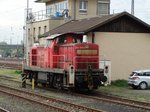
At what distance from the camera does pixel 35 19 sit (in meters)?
→ 48.7

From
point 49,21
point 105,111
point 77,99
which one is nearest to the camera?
point 105,111

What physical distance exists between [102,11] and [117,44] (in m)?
16.9

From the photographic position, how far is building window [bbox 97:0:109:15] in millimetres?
48312

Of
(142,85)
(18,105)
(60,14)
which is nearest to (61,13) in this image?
(60,14)

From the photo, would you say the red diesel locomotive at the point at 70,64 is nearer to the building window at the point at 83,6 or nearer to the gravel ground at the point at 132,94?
the gravel ground at the point at 132,94

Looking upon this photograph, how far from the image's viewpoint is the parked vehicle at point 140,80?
27.9m

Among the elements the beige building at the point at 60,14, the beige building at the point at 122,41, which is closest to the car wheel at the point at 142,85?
the beige building at the point at 122,41

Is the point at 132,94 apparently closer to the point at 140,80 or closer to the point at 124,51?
the point at 140,80

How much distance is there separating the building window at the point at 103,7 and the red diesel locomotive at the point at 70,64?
2237 cm

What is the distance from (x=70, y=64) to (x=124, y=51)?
34.1 ft

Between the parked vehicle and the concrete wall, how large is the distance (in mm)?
3703

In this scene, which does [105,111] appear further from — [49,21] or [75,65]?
[49,21]

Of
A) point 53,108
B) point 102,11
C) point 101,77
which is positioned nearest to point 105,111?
point 53,108

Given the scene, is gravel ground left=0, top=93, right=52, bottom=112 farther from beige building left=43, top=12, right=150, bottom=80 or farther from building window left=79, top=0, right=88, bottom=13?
building window left=79, top=0, right=88, bottom=13
